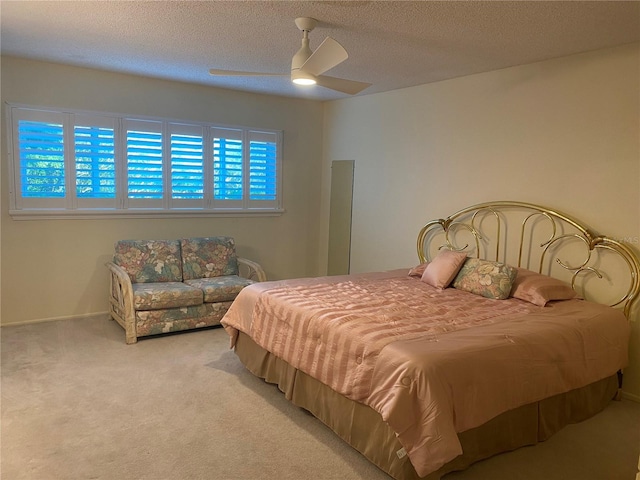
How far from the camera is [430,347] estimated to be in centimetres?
237

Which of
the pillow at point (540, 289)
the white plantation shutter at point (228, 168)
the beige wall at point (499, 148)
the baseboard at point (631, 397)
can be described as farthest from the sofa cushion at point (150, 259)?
the baseboard at point (631, 397)

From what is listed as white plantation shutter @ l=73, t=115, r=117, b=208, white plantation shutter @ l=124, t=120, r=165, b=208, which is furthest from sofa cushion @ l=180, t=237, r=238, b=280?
white plantation shutter @ l=73, t=115, r=117, b=208

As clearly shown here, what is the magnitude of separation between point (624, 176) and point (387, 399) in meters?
2.46

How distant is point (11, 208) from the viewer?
4.36 m

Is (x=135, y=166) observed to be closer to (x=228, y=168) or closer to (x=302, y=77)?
(x=228, y=168)

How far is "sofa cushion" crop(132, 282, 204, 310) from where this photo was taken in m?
4.16

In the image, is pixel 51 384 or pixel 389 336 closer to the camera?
pixel 389 336

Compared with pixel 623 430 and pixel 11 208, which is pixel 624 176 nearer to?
pixel 623 430

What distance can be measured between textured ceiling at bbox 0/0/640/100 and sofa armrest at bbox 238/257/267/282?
2028 mm

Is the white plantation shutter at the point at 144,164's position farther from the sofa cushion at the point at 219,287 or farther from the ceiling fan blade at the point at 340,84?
the ceiling fan blade at the point at 340,84

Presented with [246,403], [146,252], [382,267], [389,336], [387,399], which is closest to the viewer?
[387,399]

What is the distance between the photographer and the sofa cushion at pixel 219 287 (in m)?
4.51

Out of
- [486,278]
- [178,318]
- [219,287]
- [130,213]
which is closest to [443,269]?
[486,278]

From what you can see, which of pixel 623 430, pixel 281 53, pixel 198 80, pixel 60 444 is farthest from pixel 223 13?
pixel 623 430
